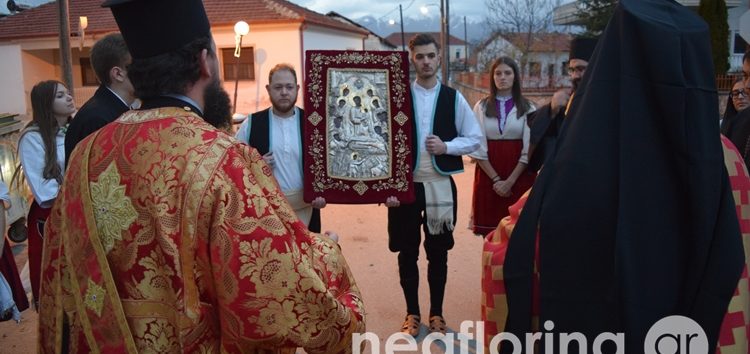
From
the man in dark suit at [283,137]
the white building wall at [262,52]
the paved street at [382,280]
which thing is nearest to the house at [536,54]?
the white building wall at [262,52]

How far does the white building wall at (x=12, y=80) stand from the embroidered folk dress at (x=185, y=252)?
23849mm

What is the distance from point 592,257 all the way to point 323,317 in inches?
A: 30.9

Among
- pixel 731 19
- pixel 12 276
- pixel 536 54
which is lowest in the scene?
pixel 12 276

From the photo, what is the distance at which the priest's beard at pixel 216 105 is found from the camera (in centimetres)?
194

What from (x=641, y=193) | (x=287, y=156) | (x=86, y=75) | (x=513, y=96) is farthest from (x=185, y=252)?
(x=86, y=75)

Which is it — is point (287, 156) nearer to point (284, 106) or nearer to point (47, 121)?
point (284, 106)

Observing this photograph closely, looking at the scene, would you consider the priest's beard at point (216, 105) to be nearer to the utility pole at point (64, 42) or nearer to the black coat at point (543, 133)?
the black coat at point (543, 133)

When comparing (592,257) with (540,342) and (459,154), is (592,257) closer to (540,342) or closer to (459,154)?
(540,342)

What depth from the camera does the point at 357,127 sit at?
4.18m

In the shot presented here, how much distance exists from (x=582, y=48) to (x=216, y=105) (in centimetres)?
308

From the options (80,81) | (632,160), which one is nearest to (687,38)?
(632,160)

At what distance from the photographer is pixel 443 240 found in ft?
14.5

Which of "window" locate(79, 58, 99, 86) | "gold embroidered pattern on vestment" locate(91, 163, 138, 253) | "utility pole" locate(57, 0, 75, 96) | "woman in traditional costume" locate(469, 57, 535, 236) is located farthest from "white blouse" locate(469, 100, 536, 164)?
"window" locate(79, 58, 99, 86)

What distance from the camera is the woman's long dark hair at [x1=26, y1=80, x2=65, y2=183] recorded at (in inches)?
161
